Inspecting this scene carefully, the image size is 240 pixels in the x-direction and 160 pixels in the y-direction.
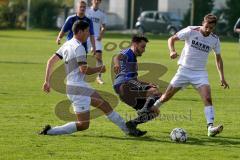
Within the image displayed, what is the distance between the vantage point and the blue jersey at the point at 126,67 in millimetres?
11562

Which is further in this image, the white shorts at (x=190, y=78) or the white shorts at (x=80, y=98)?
the white shorts at (x=190, y=78)

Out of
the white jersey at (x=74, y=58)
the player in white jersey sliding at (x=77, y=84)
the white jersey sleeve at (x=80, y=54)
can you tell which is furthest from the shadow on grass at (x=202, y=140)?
the white jersey sleeve at (x=80, y=54)

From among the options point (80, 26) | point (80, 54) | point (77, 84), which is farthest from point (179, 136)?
point (80, 26)

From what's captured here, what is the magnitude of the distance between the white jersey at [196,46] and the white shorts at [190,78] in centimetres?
8

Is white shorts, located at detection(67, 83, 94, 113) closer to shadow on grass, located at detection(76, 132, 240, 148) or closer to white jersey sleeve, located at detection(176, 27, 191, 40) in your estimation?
shadow on grass, located at detection(76, 132, 240, 148)

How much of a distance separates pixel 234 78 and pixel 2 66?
7.97m

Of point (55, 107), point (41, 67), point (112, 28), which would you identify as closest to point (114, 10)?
point (112, 28)

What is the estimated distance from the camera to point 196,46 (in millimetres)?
11945

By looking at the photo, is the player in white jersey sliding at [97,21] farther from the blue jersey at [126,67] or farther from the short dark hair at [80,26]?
the short dark hair at [80,26]

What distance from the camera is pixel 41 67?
83.4ft

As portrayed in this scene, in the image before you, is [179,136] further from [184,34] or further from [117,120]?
[184,34]

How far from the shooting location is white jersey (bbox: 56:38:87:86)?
35.6 feet

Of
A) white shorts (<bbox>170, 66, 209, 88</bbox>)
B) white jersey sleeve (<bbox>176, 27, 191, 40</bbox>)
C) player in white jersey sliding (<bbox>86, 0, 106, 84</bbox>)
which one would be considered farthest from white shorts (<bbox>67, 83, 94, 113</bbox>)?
player in white jersey sliding (<bbox>86, 0, 106, 84</bbox>)

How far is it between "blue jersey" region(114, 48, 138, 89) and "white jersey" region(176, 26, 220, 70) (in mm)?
925
